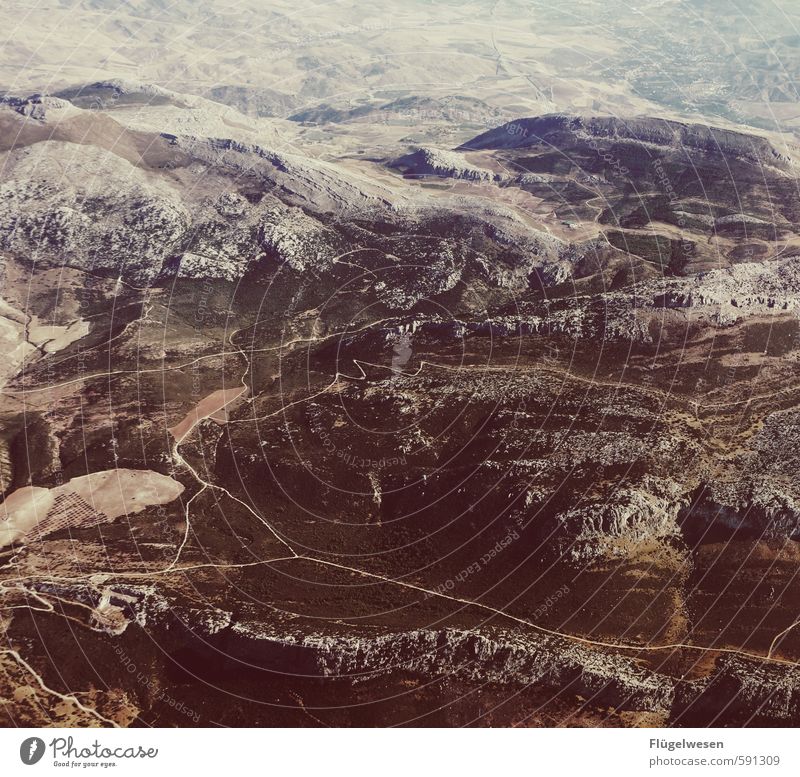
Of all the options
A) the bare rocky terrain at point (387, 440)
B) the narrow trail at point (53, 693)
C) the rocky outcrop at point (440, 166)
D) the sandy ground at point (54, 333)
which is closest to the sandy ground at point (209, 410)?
the bare rocky terrain at point (387, 440)

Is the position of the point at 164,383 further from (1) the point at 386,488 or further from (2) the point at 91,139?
(2) the point at 91,139

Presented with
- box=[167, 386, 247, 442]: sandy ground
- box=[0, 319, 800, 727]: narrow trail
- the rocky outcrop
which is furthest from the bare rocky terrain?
the rocky outcrop

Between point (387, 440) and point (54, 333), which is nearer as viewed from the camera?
point (387, 440)

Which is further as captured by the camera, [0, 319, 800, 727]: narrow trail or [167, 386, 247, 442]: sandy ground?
[167, 386, 247, 442]: sandy ground

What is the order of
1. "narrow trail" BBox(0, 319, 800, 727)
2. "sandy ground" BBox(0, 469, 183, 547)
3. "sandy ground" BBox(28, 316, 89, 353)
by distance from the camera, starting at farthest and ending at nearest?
"sandy ground" BBox(28, 316, 89, 353), "sandy ground" BBox(0, 469, 183, 547), "narrow trail" BBox(0, 319, 800, 727)

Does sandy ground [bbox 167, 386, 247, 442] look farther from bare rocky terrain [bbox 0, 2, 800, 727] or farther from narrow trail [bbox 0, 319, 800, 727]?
narrow trail [bbox 0, 319, 800, 727]

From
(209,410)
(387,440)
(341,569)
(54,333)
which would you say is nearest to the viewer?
(341,569)

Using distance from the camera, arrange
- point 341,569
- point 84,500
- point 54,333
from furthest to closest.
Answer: point 54,333, point 84,500, point 341,569

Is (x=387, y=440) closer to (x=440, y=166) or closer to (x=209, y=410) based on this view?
(x=209, y=410)

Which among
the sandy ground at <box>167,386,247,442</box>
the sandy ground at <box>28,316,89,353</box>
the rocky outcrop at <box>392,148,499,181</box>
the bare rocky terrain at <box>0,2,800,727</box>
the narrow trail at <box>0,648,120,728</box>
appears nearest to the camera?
the narrow trail at <box>0,648,120,728</box>

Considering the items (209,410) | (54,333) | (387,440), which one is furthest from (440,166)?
(387,440)

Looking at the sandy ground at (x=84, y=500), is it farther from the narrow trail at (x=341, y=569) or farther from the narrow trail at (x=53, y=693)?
the narrow trail at (x=53, y=693)

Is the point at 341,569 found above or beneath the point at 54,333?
beneath

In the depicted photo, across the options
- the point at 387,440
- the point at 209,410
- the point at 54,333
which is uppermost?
the point at 54,333
